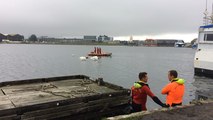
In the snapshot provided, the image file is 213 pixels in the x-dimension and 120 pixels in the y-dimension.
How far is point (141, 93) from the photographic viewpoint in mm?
9086

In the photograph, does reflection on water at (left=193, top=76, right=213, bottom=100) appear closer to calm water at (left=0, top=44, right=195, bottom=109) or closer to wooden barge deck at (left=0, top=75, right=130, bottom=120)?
calm water at (left=0, top=44, right=195, bottom=109)

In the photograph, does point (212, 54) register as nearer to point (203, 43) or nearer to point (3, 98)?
point (203, 43)

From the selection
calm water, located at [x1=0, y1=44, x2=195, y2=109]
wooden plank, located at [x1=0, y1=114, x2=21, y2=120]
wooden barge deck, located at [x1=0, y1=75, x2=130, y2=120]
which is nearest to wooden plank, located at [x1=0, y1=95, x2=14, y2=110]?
wooden barge deck, located at [x1=0, y1=75, x2=130, y2=120]

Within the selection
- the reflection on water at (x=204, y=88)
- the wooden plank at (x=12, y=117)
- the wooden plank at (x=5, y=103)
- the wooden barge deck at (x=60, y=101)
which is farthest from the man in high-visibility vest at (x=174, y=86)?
the reflection on water at (x=204, y=88)

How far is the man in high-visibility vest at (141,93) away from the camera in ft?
29.0

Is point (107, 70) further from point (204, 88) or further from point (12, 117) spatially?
point (12, 117)

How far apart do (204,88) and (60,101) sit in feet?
67.6

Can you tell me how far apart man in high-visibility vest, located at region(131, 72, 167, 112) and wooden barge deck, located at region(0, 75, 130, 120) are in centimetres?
127

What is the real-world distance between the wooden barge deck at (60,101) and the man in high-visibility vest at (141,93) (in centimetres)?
127

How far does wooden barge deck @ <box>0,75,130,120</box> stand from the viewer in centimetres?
843

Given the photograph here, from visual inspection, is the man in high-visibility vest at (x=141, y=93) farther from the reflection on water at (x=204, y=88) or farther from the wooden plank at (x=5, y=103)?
the reflection on water at (x=204, y=88)

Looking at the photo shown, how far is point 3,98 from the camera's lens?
9688 mm

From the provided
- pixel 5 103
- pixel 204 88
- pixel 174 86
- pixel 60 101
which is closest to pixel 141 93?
pixel 174 86

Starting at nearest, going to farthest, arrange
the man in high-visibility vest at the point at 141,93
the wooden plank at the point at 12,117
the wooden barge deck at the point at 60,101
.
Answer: the wooden plank at the point at 12,117 → the wooden barge deck at the point at 60,101 → the man in high-visibility vest at the point at 141,93
